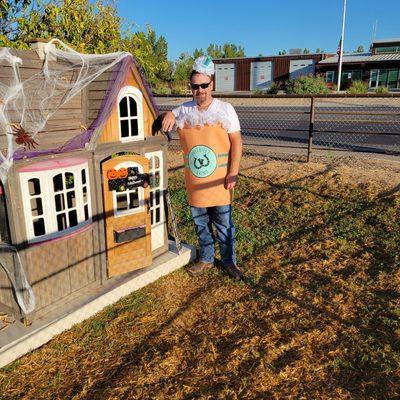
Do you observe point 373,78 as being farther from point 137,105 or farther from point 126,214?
point 126,214

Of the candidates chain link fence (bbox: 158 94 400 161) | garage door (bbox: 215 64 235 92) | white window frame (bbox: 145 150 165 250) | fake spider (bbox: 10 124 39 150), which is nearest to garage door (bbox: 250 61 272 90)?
garage door (bbox: 215 64 235 92)

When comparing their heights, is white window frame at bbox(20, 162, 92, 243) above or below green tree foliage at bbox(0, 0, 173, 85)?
below

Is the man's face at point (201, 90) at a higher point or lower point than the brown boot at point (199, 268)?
higher

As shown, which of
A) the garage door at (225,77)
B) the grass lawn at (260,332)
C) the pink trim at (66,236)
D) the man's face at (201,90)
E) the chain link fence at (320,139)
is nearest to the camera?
the grass lawn at (260,332)

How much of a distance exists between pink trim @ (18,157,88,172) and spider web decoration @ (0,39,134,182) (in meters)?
0.10

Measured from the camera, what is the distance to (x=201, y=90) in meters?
4.28

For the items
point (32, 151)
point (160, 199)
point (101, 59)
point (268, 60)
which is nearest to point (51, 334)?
point (32, 151)

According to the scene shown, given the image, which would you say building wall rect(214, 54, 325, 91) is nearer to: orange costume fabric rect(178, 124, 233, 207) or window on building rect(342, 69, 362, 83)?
window on building rect(342, 69, 362, 83)

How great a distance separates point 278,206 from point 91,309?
13.5 feet

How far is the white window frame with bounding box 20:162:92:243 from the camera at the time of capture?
3680 millimetres

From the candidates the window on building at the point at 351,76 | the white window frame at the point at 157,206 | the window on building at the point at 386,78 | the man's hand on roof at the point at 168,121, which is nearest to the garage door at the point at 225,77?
the window on building at the point at 351,76

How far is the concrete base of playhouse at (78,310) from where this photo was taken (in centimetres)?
366

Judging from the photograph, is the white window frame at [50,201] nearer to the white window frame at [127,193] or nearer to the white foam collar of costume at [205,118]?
the white window frame at [127,193]

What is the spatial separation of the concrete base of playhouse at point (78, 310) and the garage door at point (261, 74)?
43.2 m
